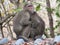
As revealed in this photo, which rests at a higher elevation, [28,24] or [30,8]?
[30,8]

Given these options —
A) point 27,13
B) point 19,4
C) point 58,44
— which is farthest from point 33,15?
point 58,44

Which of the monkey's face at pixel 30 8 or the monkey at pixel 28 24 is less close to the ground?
the monkey's face at pixel 30 8

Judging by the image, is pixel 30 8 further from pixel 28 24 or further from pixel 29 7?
pixel 28 24

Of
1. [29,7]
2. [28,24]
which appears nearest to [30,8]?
[29,7]

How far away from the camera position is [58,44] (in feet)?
15.5

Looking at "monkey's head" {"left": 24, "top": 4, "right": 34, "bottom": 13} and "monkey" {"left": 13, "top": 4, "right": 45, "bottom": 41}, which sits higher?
"monkey's head" {"left": 24, "top": 4, "right": 34, "bottom": 13}

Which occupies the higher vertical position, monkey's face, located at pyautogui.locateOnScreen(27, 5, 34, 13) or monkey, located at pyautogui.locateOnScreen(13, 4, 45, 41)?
monkey's face, located at pyautogui.locateOnScreen(27, 5, 34, 13)

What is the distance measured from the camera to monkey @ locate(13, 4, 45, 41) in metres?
6.95

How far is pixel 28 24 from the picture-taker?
6.94 metres

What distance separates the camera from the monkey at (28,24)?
6.95 meters

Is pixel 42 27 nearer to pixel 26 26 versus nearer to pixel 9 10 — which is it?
pixel 26 26

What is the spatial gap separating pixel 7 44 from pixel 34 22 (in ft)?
4.75

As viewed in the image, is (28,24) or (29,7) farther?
(29,7)

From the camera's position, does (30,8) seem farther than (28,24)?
Yes
